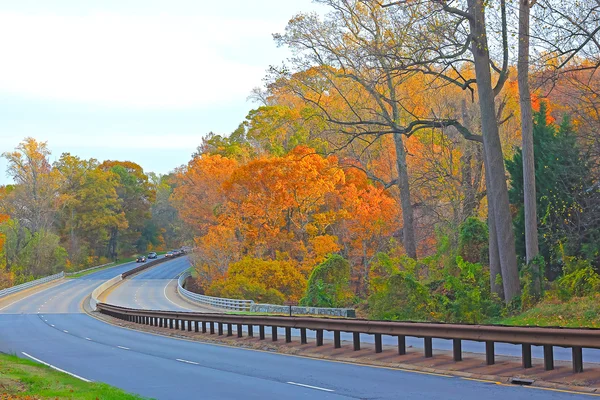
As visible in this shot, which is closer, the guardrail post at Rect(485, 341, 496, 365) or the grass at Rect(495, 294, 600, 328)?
the guardrail post at Rect(485, 341, 496, 365)

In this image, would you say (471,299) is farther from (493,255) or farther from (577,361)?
(577,361)

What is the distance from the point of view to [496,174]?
27.3 meters

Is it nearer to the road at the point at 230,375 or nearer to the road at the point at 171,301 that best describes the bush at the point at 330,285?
the road at the point at 171,301

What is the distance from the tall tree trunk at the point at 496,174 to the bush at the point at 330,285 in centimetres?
1411

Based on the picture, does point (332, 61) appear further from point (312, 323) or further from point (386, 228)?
point (386, 228)

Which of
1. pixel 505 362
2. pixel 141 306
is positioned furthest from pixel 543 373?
pixel 141 306

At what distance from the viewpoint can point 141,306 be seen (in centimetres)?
6831

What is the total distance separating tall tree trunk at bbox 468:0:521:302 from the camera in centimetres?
2686

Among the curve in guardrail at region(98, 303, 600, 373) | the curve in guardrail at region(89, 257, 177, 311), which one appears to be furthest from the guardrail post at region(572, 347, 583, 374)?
the curve in guardrail at region(89, 257, 177, 311)

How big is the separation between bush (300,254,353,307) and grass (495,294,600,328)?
1586 cm

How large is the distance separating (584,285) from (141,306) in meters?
48.4

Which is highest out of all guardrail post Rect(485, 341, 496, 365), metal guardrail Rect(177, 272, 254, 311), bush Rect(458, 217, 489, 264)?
bush Rect(458, 217, 489, 264)

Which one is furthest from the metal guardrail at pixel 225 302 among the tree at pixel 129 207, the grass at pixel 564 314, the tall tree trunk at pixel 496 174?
the tree at pixel 129 207

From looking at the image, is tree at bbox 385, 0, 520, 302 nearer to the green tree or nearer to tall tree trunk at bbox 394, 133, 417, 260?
the green tree
